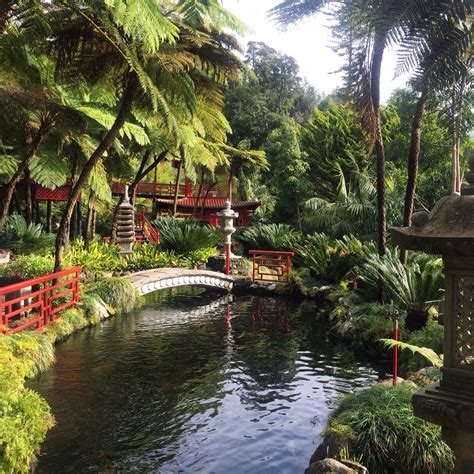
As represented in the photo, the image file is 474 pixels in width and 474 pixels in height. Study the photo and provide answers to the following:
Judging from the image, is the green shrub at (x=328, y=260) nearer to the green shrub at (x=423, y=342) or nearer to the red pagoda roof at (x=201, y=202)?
the green shrub at (x=423, y=342)

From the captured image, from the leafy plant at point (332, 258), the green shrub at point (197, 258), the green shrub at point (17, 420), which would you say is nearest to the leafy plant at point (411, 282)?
the leafy plant at point (332, 258)

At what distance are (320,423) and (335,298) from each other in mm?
7386

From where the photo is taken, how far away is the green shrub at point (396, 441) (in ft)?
15.8

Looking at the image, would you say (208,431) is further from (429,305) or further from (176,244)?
(176,244)

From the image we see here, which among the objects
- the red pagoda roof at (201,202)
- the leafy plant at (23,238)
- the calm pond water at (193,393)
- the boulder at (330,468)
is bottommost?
the calm pond water at (193,393)

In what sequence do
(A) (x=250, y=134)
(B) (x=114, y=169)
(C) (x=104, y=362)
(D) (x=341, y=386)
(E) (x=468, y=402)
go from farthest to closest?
1. (A) (x=250, y=134)
2. (B) (x=114, y=169)
3. (C) (x=104, y=362)
4. (D) (x=341, y=386)
5. (E) (x=468, y=402)

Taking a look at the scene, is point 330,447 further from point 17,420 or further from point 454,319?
point 17,420

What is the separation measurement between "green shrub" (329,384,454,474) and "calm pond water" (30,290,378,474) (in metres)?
0.81

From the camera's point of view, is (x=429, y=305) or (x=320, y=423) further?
(x=429, y=305)

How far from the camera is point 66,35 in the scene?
966 centimetres

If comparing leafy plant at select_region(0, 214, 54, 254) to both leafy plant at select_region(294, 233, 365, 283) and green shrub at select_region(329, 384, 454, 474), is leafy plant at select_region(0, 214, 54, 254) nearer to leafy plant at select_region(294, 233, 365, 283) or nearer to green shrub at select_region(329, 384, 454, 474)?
leafy plant at select_region(294, 233, 365, 283)

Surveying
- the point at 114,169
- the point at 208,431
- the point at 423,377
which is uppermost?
the point at 114,169

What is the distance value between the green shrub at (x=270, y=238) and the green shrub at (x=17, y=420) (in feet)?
46.9

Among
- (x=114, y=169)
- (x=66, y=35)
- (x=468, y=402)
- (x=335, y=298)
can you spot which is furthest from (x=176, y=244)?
(x=468, y=402)
